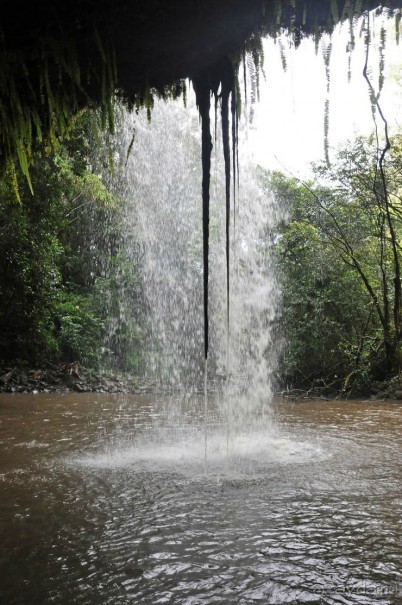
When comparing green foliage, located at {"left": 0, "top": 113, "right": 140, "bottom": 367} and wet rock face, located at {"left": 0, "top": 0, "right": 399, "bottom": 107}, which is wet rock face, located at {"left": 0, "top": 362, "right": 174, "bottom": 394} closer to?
green foliage, located at {"left": 0, "top": 113, "right": 140, "bottom": 367}

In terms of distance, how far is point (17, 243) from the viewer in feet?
34.6

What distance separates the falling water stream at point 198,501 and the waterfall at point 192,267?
87.3 inches

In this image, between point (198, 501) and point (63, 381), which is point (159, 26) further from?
point (63, 381)

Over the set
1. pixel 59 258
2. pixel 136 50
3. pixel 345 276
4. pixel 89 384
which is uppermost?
pixel 59 258

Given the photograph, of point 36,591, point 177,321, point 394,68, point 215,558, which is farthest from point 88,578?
point 177,321

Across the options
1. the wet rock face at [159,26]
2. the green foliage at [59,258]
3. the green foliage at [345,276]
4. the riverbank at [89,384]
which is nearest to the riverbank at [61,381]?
the riverbank at [89,384]

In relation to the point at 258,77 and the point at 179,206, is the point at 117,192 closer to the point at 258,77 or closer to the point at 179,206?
the point at 179,206

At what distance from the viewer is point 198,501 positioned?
4.16m

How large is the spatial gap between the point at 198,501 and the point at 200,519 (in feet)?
1.40

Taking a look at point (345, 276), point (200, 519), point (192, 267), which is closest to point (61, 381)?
point (192, 267)

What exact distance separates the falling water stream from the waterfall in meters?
2.22

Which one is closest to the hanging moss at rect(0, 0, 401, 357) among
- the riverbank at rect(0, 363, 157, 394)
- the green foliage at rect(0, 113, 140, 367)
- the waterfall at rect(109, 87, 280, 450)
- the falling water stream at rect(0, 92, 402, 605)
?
the green foliage at rect(0, 113, 140, 367)

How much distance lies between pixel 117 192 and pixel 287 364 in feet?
27.6

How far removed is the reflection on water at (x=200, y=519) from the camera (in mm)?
2719
